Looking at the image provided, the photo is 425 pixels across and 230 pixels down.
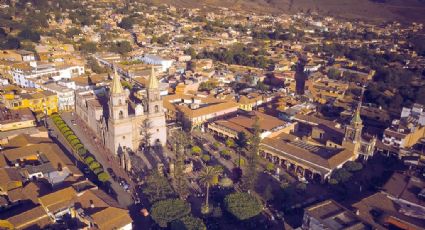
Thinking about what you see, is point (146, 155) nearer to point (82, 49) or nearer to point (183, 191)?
point (183, 191)

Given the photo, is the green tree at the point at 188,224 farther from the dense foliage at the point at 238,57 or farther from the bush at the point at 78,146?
the dense foliage at the point at 238,57

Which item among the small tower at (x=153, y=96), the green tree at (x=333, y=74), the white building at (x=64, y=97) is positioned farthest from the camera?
the green tree at (x=333, y=74)

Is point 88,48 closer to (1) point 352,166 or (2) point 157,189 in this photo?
(2) point 157,189

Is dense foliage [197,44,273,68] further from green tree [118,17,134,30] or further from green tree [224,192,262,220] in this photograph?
green tree [224,192,262,220]

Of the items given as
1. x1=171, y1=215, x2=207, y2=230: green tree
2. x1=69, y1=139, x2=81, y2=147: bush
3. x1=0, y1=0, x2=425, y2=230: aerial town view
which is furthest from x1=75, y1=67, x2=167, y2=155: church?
x1=171, y1=215, x2=207, y2=230: green tree

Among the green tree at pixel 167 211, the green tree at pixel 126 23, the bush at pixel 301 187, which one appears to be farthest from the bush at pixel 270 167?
the green tree at pixel 126 23

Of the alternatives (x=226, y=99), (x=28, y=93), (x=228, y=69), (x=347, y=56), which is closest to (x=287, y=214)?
(x=226, y=99)
